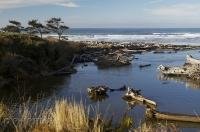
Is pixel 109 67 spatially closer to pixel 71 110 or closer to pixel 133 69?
pixel 133 69

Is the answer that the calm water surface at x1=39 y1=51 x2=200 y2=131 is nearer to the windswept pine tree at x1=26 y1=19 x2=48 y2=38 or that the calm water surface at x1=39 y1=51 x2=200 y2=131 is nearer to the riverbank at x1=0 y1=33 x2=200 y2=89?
the riverbank at x1=0 y1=33 x2=200 y2=89

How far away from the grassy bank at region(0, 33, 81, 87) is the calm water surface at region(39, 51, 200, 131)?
3765 mm

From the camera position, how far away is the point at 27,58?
5803 cm

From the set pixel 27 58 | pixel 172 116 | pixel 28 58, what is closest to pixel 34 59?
pixel 28 58

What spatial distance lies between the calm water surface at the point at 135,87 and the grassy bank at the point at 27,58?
3.77 meters

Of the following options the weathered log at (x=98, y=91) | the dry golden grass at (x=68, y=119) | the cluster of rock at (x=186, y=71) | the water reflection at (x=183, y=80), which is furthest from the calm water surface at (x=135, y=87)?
the dry golden grass at (x=68, y=119)

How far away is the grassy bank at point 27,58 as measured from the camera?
51.8m

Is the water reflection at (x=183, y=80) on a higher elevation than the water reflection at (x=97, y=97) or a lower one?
lower

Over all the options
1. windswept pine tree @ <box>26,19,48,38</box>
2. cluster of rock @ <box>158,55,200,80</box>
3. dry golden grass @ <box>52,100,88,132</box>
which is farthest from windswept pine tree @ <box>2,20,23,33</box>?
dry golden grass @ <box>52,100,88,132</box>

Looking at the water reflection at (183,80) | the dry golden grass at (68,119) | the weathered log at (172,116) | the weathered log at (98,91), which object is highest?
the dry golden grass at (68,119)

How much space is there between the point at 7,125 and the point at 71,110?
254 cm

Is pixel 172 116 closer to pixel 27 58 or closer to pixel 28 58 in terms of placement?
pixel 27 58

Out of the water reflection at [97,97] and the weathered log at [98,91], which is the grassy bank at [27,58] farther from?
the water reflection at [97,97]

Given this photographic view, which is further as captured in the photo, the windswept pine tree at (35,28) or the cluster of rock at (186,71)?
the windswept pine tree at (35,28)
